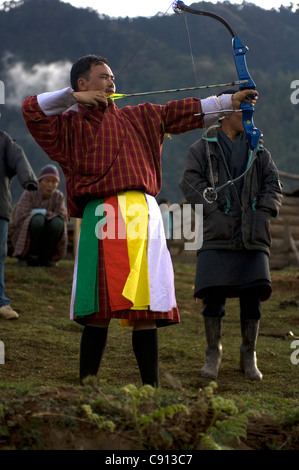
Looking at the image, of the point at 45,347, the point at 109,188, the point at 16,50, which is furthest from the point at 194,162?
the point at 16,50

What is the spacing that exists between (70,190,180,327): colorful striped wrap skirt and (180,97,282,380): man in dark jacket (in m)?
1.37

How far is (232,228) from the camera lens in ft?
16.7

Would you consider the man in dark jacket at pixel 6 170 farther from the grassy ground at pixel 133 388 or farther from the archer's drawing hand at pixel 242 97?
the archer's drawing hand at pixel 242 97

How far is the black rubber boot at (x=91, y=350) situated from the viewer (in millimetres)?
3773

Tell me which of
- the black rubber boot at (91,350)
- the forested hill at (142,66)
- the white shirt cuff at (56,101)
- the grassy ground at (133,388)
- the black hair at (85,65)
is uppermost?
the forested hill at (142,66)

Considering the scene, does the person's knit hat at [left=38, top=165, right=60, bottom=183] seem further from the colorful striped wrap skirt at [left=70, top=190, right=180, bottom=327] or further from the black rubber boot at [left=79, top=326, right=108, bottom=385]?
the black rubber boot at [left=79, top=326, right=108, bottom=385]

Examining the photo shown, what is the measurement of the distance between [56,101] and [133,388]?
5.59 ft

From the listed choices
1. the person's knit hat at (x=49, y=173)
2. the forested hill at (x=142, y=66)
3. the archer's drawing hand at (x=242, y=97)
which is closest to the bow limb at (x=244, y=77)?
the archer's drawing hand at (x=242, y=97)

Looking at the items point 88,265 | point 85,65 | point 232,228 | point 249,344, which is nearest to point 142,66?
point 232,228

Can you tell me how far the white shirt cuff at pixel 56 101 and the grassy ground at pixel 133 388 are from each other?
1438mm

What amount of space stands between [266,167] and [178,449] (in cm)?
309

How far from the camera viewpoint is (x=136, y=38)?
3007 inches

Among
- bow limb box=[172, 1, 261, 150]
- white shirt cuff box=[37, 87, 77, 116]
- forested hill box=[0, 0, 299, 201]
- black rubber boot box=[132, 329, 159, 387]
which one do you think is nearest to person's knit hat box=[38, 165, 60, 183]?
bow limb box=[172, 1, 261, 150]
